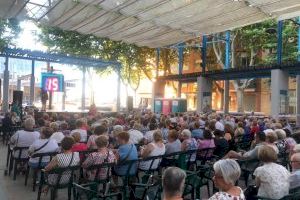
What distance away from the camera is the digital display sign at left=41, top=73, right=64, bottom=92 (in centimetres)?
2275

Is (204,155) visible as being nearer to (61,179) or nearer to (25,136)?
(61,179)

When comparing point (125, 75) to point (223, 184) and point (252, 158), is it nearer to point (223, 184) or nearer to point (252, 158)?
point (252, 158)

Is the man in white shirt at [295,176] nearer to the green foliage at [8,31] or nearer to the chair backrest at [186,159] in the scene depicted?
the chair backrest at [186,159]

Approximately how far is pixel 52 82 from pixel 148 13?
9.46 metres

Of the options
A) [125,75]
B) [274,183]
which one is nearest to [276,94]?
[274,183]

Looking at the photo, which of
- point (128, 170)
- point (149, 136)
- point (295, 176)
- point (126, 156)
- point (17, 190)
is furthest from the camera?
point (149, 136)

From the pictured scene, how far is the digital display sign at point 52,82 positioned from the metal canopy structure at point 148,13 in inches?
Answer: 209

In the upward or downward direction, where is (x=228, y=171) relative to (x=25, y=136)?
upward

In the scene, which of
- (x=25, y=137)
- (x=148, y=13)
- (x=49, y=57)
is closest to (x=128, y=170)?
(x=25, y=137)

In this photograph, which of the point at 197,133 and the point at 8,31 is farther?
the point at 8,31

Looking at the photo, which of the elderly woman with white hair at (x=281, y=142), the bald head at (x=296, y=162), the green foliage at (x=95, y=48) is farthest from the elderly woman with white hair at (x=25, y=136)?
the green foliage at (x=95, y=48)

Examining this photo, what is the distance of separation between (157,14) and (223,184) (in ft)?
41.4

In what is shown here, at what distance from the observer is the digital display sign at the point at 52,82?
22750mm

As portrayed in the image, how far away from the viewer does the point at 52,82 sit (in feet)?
75.0
